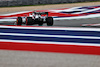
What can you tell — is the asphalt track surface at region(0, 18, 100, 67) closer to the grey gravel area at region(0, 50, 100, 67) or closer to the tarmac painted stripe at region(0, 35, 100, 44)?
the grey gravel area at region(0, 50, 100, 67)

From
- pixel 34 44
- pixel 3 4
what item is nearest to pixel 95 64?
pixel 34 44

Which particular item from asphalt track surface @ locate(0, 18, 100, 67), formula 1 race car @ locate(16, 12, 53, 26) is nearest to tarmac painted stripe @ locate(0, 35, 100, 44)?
asphalt track surface @ locate(0, 18, 100, 67)

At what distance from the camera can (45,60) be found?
10.5 ft

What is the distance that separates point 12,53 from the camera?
11.5 ft

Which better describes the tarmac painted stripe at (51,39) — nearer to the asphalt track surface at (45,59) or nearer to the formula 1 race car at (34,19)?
the asphalt track surface at (45,59)

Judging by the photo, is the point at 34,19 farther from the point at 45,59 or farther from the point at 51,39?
the point at 45,59

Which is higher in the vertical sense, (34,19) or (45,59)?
(34,19)

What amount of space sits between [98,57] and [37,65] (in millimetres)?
1508

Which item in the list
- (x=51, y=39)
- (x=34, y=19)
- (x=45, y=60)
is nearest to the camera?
(x=45, y=60)

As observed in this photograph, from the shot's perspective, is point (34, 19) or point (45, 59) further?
point (34, 19)

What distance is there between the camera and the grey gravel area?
306 centimetres

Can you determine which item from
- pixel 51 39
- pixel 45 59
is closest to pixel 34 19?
pixel 51 39

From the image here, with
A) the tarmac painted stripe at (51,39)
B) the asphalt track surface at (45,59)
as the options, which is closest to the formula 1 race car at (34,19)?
the tarmac painted stripe at (51,39)

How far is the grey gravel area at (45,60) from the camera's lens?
3.06 meters
